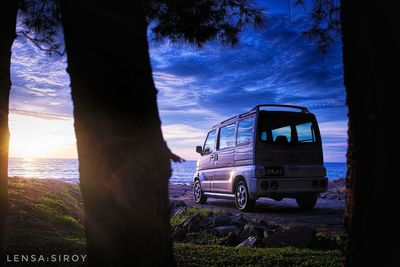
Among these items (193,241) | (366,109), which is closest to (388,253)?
(366,109)

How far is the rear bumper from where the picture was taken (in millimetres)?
9188

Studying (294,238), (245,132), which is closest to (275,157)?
(245,132)

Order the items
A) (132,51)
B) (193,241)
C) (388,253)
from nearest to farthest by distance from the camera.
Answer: (388,253) < (132,51) < (193,241)

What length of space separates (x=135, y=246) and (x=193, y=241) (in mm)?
4435

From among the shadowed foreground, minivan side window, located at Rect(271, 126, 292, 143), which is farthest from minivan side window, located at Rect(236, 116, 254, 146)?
the shadowed foreground

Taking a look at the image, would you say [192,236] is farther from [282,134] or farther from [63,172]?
[63,172]

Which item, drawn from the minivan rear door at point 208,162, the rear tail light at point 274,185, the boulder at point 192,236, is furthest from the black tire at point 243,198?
the boulder at point 192,236

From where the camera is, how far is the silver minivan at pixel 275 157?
9297mm

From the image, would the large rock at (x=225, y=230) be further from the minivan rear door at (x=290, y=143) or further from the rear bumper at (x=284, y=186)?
the minivan rear door at (x=290, y=143)

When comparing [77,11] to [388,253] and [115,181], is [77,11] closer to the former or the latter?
[115,181]

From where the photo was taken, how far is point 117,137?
7.21 ft

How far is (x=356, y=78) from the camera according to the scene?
2.07m

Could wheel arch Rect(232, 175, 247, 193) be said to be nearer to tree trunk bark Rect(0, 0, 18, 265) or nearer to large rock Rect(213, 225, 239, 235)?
large rock Rect(213, 225, 239, 235)

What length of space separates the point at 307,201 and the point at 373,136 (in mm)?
9022
